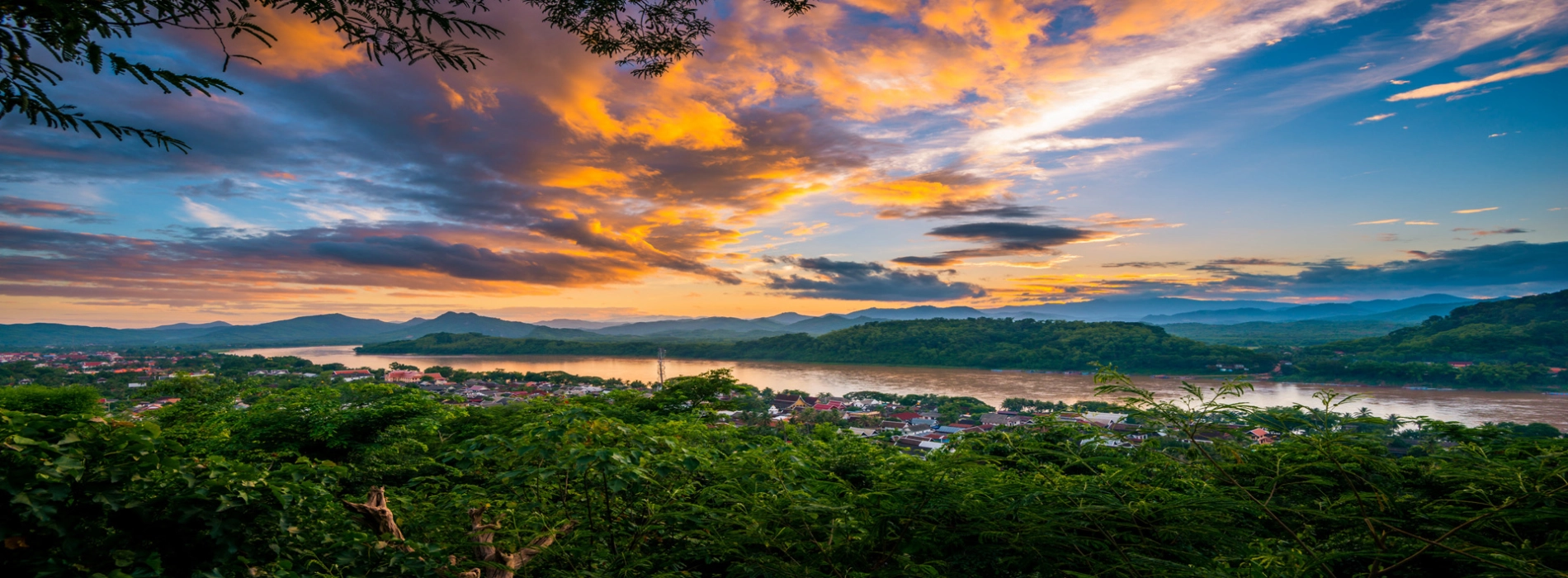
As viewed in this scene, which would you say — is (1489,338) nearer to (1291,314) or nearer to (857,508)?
(857,508)

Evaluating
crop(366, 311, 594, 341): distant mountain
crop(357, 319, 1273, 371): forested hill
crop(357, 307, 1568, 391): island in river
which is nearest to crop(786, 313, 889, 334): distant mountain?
crop(366, 311, 594, 341): distant mountain

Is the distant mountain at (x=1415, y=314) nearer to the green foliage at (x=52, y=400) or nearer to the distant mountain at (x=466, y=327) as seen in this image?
the green foliage at (x=52, y=400)

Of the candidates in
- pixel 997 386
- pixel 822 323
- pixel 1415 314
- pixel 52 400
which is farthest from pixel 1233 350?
pixel 822 323

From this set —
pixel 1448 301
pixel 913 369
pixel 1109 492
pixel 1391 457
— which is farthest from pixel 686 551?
pixel 1448 301

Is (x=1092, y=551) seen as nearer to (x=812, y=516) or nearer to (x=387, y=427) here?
(x=812, y=516)

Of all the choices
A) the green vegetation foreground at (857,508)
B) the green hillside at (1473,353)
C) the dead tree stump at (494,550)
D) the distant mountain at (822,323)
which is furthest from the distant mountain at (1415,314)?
the dead tree stump at (494,550)

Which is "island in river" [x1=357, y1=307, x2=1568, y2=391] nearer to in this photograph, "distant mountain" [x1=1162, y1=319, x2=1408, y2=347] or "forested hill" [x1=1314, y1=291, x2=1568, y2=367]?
"forested hill" [x1=1314, y1=291, x2=1568, y2=367]
